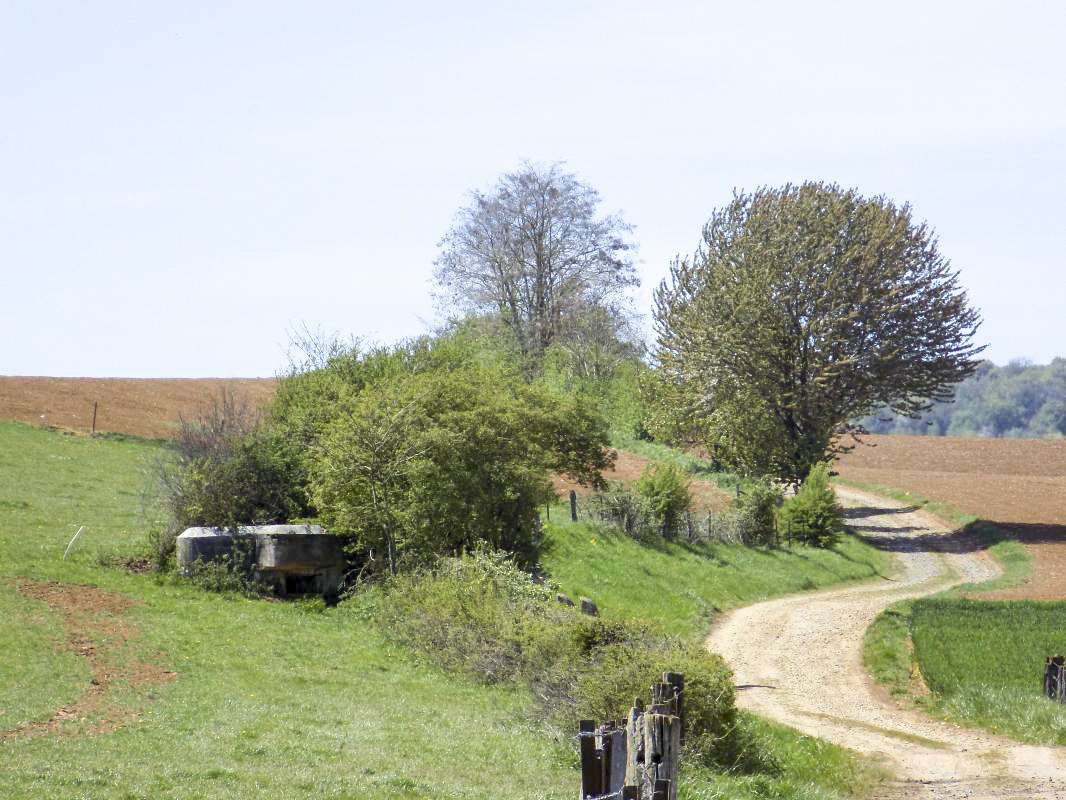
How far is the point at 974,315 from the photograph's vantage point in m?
56.6

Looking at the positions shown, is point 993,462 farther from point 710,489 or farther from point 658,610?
point 658,610

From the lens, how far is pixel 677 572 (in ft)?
115

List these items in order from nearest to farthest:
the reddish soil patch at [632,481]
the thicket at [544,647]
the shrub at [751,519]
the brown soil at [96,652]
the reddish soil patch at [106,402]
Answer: the brown soil at [96,652]
the thicket at [544,647]
the shrub at [751,519]
the reddish soil patch at [632,481]
the reddish soil patch at [106,402]

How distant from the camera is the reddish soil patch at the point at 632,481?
5015 centimetres

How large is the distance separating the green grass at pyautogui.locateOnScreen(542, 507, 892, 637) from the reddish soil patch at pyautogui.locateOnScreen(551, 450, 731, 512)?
499 centimetres

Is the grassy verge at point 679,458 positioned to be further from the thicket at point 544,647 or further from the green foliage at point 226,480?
the thicket at point 544,647

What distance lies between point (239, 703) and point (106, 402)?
4550 centimetres

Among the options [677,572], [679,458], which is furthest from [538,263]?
[677,572]

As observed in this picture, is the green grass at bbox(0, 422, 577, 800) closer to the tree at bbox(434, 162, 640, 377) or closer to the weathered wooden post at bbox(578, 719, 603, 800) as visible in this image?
the weathered wooden post at bbox(578, 719, 603, 800)

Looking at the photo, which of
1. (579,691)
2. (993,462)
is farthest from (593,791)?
(993,462)

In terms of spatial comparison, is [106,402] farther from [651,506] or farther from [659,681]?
[659,681]

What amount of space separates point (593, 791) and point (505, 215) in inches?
2353

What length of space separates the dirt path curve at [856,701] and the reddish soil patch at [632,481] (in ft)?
33.8

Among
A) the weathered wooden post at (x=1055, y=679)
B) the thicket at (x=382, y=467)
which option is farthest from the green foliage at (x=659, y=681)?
the thicket at (x=382, y=467)
